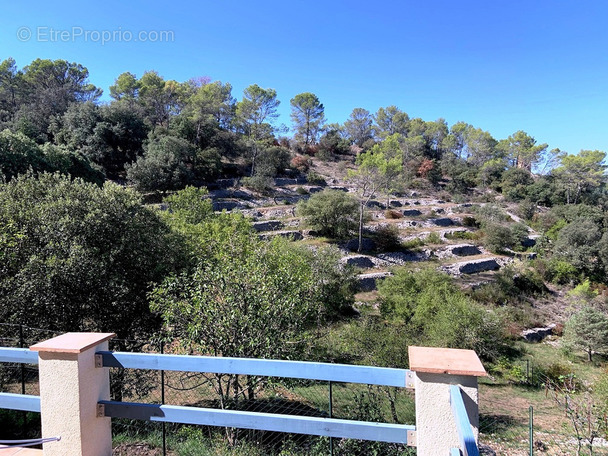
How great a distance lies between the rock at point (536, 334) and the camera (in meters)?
16.5

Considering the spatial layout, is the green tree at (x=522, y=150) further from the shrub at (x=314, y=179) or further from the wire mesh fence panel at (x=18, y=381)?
the wire mesh fence panel at (x=18, y=381)

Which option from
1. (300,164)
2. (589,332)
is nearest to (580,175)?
(300,164)

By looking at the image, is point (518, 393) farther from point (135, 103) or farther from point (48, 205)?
point (135, 103)

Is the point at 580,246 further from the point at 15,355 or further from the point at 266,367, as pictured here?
the point at 15,355

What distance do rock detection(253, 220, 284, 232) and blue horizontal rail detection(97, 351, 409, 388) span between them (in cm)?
2072

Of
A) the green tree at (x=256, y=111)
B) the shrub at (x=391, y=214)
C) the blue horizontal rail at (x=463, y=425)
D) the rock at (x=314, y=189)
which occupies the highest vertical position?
the green tree at (x=256, y=111)

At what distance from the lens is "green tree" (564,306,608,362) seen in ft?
46.5

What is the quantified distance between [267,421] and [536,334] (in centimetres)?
1930

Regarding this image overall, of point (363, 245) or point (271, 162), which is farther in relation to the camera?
point (271, 162)

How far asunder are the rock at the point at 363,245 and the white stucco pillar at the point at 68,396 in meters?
21.4

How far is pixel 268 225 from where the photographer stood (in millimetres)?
23312

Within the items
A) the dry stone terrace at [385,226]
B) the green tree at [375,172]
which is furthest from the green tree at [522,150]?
the green tree at [375,172]

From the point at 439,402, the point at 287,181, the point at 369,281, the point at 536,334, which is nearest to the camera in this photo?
A: the point at 439,402

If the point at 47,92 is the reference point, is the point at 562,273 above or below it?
below
